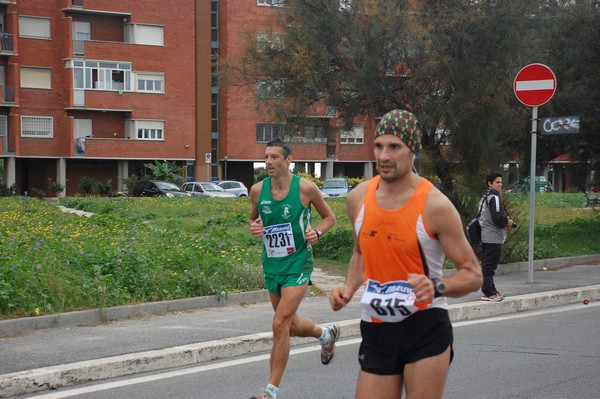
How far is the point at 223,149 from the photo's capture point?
6556cm

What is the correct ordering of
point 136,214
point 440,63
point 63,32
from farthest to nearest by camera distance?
point 63,32 → point 136,214 → point 440,63

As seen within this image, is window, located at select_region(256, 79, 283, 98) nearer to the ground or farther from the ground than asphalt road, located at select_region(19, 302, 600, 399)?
farther from the ground

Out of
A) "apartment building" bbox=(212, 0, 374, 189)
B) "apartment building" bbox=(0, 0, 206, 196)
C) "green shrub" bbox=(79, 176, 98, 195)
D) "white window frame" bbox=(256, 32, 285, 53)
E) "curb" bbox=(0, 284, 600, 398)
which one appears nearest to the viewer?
"curb" bbox=(0, 284, 600, 398)

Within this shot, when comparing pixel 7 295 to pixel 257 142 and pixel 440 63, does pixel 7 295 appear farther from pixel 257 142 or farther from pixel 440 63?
pixel 257 142

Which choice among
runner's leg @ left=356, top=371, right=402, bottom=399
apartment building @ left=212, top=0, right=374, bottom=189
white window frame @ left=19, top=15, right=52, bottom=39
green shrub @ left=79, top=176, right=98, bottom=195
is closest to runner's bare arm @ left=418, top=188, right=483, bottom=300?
runner's leg @ left=356, top=371, right=402, bottom=399

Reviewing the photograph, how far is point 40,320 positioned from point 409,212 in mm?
6856

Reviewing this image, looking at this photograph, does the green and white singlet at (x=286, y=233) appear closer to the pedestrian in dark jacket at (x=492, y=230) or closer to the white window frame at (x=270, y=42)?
the pedestrian in dark jacket at (x=492, y=230)

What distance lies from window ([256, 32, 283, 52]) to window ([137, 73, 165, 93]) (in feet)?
138

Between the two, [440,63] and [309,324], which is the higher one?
[440,63]

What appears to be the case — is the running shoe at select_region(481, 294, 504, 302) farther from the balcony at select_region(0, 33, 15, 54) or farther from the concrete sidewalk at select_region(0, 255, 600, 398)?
the balcony at select_region(0, 33, 15, 54)

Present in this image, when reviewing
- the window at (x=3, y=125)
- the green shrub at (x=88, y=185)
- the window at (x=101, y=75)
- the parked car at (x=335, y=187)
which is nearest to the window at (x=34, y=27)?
the window at (x=101, y=75)

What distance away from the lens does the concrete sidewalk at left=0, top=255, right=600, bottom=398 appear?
8.29 metres

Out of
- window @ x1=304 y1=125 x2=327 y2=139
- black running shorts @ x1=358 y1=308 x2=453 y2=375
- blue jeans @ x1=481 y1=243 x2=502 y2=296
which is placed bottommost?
blue jeans @ x1=481 y1=243 x2=502 y2=296

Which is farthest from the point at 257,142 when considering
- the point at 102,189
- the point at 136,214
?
the point at 136,214
